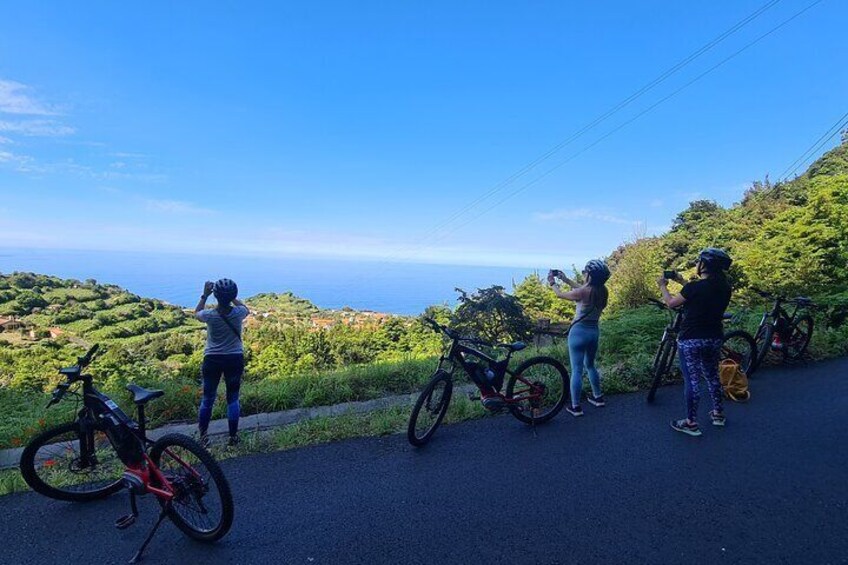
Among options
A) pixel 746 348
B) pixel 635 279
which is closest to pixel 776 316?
pixel 746 348

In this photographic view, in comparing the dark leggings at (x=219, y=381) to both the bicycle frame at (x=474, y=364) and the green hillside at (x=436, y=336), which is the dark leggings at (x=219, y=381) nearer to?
the green hillside at (x=436, y=336)

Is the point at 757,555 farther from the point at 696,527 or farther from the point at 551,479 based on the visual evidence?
the point at 551,479

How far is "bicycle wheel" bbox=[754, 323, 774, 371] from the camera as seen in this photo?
6.21m

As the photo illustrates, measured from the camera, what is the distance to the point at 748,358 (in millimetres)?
6172

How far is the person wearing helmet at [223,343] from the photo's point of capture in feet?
14.3

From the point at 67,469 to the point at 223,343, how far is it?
161cm

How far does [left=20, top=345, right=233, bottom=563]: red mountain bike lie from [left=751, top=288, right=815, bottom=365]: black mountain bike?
22.9 ft

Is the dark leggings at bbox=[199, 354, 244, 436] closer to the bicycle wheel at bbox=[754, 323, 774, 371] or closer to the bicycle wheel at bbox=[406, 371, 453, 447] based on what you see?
the bicycle wheel at bbox=[406, 371, 453, 447]

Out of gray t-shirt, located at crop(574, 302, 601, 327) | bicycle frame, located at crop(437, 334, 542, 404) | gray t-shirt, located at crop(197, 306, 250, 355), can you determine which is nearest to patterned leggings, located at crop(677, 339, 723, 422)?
gray t-shirt, located at crop(574, 302, 601, 327)

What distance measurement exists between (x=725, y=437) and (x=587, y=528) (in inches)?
90.4

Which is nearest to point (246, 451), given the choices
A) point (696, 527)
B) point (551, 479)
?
point (551, 479)

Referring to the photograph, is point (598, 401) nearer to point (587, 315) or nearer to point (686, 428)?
point (686, 428)

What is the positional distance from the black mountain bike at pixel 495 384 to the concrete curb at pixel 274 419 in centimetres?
121

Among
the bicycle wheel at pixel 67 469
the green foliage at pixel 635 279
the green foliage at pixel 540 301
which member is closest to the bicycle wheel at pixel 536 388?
the bicycle wheel at pixel 67 469
